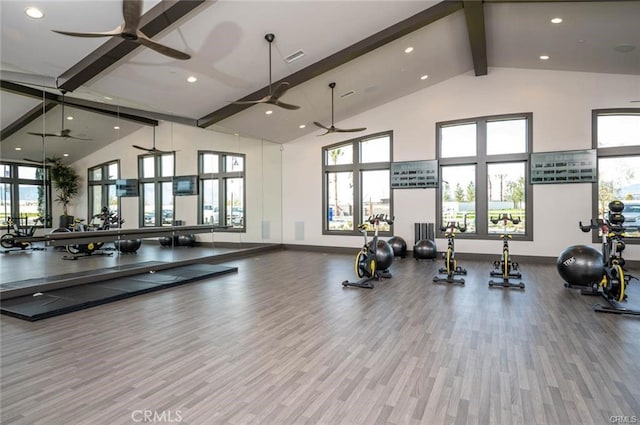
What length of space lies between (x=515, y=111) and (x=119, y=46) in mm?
8539

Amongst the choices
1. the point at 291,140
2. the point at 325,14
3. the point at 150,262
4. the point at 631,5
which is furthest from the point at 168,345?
the point at 291,140

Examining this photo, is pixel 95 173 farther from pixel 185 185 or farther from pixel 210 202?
pixel 210 202

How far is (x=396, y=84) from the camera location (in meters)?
8.81

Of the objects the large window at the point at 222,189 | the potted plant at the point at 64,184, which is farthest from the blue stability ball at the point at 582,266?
the potted plant at the point at 64,184

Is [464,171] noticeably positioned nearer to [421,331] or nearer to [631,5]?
[631,5]

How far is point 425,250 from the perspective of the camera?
869 cm

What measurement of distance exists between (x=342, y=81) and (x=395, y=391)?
694cm

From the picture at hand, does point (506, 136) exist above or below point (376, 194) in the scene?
above

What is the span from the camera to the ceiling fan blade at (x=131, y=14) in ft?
10.6

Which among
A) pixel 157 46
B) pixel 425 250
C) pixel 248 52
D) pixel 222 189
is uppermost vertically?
pixel 248 52

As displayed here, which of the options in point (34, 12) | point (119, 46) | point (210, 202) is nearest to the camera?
point (34, 12)

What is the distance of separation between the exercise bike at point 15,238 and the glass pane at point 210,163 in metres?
4.05

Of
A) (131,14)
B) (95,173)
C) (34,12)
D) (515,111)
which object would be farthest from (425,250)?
(34,12)

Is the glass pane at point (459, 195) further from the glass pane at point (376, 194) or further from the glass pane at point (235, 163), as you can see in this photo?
the glass pane at point (235, 163)
